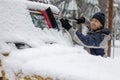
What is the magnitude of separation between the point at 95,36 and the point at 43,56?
1494 mm

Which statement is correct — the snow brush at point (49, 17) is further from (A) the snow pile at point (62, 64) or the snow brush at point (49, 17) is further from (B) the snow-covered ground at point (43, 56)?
(A) the snow pile at point (62, 64)

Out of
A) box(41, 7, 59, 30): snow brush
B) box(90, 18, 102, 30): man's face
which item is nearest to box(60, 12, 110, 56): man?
box(90, 18, 102, 30): man's face

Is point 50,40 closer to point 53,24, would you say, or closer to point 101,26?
point 53,24

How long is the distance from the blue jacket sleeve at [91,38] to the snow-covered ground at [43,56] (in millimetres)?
179

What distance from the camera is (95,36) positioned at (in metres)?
5.21

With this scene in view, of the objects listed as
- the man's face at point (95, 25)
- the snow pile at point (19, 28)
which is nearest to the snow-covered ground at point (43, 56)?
the snow pile at point (19, 28)

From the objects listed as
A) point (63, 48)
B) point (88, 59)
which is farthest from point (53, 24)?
point (88, 59)

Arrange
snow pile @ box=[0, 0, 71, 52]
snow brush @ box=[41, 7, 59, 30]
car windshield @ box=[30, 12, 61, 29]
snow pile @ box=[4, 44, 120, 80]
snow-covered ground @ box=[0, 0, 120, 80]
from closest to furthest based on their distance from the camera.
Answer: snow pile @ box=[4, 44, 120, 80]
snow-covered ground @ box=[0, 0, 120, 80]
snow pile @ box=[0, 0, 71, 52]
car windshield @ box=[30, 12, 61, 29]
snow brush @ box=[41, 7, 59, 30]

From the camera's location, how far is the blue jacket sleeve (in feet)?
16.5

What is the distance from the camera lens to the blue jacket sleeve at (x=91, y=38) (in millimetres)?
5041

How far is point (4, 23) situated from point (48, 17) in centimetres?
93

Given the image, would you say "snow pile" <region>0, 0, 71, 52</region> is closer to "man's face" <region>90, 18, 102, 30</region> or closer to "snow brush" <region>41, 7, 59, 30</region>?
"snow brush" <region>41, 7, 59, 30</region>

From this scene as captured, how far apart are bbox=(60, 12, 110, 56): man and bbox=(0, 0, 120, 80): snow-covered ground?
142 millimetres

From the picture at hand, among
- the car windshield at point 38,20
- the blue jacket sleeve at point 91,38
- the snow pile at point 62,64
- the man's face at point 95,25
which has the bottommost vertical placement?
the blue jacket sleeve at point 91,38
